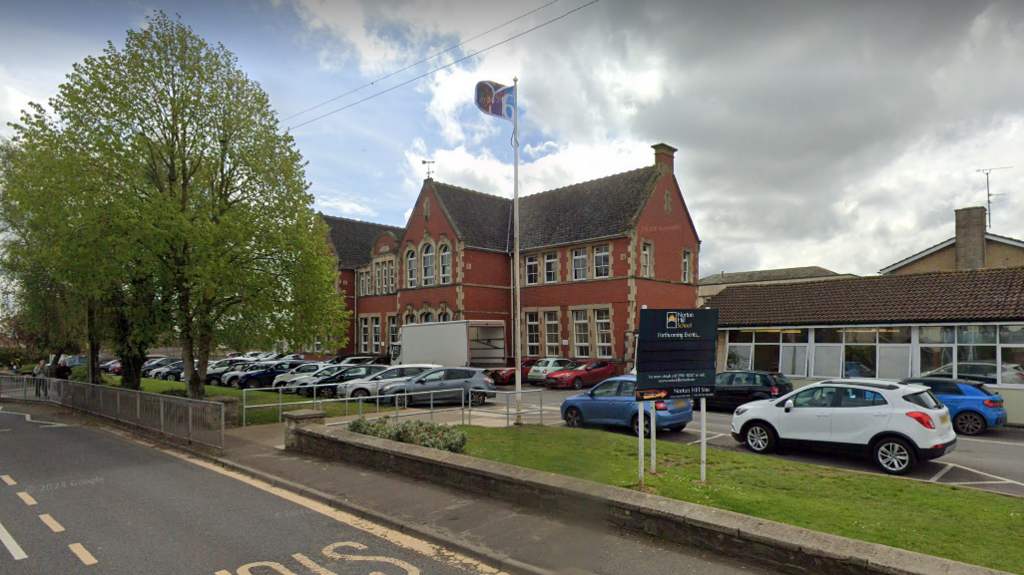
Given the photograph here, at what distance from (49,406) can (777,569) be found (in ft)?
87.7

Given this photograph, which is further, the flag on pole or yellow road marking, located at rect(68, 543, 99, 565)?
the flag on pole

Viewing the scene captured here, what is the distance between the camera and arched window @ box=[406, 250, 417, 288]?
4350 cm

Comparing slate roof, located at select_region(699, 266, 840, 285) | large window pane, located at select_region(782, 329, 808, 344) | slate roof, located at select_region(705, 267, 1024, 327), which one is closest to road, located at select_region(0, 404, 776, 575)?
slate roof, located at select_region(705, 267, 1024, 327)

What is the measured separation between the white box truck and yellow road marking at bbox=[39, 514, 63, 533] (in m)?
21.3

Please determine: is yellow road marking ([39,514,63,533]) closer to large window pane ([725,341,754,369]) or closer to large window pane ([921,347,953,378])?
large window pane ([921,347,953,378])

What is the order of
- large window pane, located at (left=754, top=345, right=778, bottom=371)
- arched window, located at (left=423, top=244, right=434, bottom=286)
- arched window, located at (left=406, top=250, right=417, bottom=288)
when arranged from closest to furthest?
large window pane, located at (left=754, top=345, right=778, bottom=371)
arched window, located at (left=423, top=244, right=434, bottom=286)
arched window, located at (left=406, top=250, right=417, bottom=288)

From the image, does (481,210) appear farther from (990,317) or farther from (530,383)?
(990,317)

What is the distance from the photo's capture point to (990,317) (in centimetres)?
1912

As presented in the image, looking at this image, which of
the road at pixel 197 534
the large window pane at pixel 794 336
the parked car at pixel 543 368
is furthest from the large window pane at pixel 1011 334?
the road at pixel 197 534

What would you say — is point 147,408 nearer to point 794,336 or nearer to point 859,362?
point 794,336

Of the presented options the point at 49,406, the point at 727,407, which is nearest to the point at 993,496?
the point at 727,407

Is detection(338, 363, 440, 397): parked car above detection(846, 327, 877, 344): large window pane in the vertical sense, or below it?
below

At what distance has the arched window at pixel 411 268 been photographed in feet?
143

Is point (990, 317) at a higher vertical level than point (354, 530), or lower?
higher
